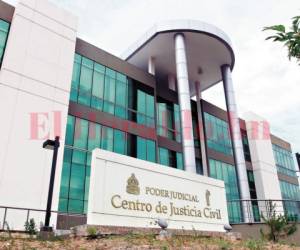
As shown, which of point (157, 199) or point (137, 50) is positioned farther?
point (137, 50)

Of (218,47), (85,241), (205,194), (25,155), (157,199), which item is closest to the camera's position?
(85,241)

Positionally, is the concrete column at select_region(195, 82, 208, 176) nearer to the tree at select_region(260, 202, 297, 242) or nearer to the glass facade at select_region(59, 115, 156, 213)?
the glass facade at select_region(59, 115, 156, 213)

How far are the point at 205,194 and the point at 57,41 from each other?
14.8m

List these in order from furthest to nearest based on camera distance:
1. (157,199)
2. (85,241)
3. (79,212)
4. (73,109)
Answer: (73,109) < (79,212) < (157,199) < (85,241)

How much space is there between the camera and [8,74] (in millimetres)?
17484

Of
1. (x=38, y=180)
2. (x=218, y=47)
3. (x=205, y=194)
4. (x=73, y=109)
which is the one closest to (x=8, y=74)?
(x=73, y=109)

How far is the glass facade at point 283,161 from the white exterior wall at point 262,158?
226 cm

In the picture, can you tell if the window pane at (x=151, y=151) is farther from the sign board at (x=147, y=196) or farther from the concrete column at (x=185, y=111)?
the sign board at (x=147, y=196)

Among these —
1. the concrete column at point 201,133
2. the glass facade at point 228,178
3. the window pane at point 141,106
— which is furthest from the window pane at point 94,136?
the glass facade at point 228,178

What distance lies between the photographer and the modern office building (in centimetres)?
1702

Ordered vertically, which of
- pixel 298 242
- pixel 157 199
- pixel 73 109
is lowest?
pixel 298 242

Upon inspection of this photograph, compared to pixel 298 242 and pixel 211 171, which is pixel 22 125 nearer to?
pixel 298 242

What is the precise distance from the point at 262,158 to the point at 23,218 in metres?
32.3

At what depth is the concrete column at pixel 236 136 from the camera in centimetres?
2670
